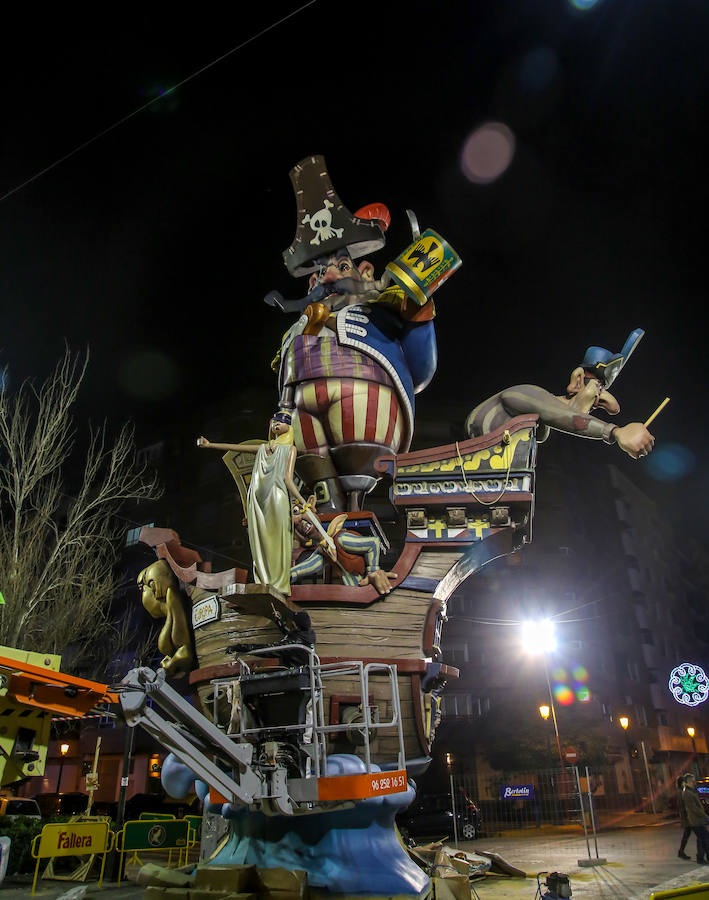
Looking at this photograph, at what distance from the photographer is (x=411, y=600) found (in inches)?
352

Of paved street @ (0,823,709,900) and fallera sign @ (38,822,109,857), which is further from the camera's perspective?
fallera sign @ (38,822,109,857)

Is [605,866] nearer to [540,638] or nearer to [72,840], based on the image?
[72,840]

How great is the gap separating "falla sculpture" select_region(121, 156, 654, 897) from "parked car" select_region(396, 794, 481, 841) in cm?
977

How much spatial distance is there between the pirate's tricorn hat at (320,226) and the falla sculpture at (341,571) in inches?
1.1

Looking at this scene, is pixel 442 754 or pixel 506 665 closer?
pixel 442 754

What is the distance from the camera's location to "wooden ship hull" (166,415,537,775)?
27.2 feet

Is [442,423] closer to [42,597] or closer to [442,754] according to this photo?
[442,754]

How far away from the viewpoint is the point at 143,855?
1455 cm

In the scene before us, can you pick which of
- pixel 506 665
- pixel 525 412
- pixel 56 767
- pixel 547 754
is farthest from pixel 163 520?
pixel 525 412

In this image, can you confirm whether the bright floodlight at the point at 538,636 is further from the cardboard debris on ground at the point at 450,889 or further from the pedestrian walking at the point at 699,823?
the cardboard debris on ground at the point at 450,889

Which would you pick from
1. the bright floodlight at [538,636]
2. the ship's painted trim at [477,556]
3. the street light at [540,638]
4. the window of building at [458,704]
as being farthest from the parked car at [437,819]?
the window of building at [458,704]

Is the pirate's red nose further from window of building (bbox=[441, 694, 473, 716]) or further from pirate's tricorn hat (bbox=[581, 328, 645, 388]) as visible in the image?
window of building (bbox=[441, 694, 473, 716])

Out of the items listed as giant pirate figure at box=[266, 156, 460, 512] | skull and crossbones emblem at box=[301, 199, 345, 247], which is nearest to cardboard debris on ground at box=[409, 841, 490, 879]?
giant pirate figure at box=[266, 156, 460, 512]

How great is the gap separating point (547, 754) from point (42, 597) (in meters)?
22.0
